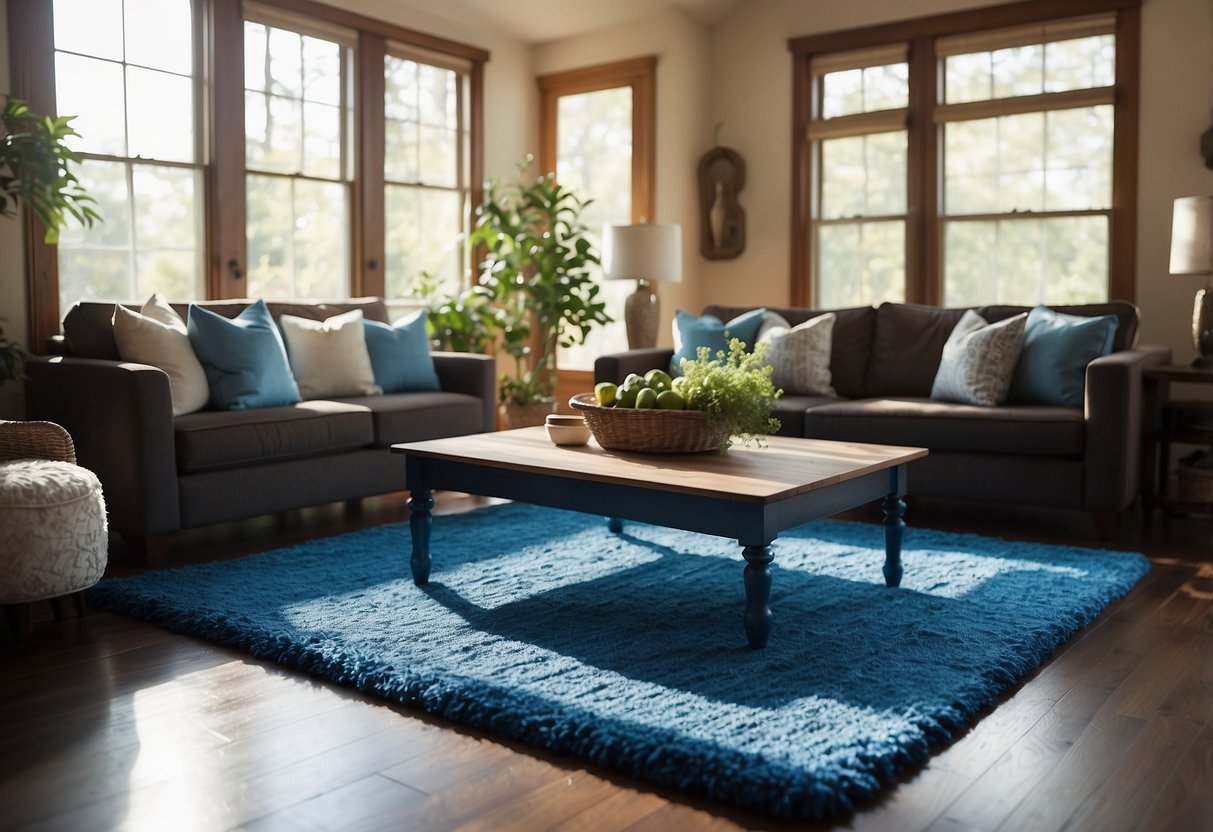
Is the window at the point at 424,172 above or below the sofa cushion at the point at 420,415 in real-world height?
above

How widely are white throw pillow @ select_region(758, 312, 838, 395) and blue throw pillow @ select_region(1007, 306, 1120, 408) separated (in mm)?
869

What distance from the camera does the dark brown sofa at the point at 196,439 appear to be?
3.71 meters


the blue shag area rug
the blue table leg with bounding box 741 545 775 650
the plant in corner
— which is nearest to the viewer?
the blue shag area rug

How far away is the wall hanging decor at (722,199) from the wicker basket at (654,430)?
11.8 ft

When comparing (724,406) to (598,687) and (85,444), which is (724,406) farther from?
(85,444)

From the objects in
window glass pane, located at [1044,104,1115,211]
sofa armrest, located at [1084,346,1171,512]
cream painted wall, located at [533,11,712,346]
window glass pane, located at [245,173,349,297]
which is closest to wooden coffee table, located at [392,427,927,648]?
sofa armrest, located at [1084,346,1171,512]

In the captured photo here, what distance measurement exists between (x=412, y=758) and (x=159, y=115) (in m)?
3.85

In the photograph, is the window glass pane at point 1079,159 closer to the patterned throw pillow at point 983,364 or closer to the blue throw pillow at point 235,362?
the patterned throw pillow at point 983,364

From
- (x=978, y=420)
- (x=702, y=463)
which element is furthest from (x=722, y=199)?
(x=702, y=463)

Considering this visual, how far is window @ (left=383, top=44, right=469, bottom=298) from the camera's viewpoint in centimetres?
616

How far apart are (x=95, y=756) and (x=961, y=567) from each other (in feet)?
8.77

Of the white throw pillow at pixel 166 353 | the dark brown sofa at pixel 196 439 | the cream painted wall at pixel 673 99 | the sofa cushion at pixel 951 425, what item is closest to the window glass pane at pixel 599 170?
the cream painted wall at pixel 673 99

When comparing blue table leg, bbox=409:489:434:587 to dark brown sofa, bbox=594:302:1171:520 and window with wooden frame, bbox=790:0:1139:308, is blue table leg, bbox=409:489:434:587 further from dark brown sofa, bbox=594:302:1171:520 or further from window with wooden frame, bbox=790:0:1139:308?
window with wooden frame, bbox=790:0:1139:308

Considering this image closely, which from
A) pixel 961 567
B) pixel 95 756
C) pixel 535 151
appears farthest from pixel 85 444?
pixel 535 151
